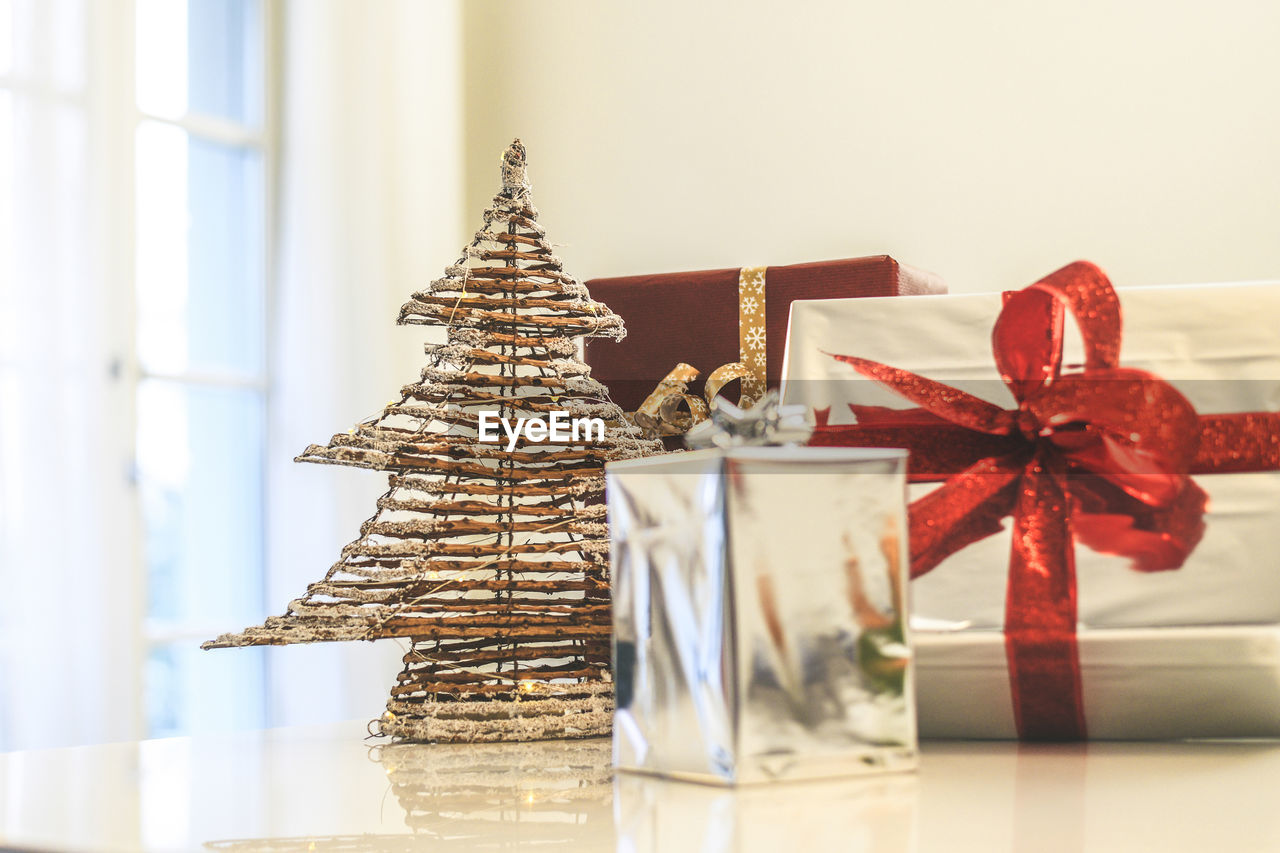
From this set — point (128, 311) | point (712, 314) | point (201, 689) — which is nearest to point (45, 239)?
point (128, 311)

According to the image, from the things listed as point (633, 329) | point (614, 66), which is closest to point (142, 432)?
point (614, 66)

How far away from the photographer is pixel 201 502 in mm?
1644

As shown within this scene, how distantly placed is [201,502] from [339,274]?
0.37 metres

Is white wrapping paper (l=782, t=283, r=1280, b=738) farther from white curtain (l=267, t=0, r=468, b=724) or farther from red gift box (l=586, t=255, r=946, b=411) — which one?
white curtain (l=267, t=0, r=468, b=724)

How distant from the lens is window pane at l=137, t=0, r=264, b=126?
1.63m

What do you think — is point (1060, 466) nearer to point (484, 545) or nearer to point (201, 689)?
point (484, 545)

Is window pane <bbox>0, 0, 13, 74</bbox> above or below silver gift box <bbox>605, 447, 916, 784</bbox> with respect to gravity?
above

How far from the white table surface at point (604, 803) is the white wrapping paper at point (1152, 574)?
2 centimetres

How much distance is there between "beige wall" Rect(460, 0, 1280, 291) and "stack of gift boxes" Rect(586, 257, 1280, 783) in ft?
2.80

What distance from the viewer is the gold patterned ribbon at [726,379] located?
697mm

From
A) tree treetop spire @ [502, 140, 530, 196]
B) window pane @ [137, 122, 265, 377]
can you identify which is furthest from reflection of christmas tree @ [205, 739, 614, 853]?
window pane @ [137, 122, 265, 377]

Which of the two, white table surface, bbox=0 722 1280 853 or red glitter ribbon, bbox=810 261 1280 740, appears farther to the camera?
red glitter ribbon, bbox=810 261 1280 740

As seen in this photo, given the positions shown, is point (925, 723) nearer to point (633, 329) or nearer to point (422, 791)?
point (422, 791)

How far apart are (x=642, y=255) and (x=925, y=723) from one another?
4.05 ft
